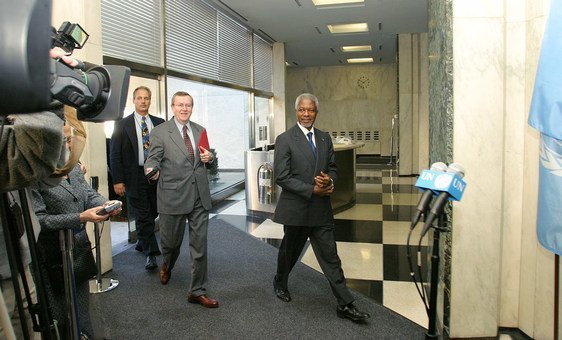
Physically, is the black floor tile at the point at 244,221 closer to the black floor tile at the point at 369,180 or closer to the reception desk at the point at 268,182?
the reception desk at the point at 268,182

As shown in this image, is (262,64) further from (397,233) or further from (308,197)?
(308,197)

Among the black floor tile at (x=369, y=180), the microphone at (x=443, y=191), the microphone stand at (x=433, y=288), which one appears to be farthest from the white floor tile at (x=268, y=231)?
the black floor tile at (x=369, y=180)

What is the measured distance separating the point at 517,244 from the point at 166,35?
15.9 ft

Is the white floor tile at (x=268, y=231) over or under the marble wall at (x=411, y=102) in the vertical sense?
under

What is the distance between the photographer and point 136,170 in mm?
4301

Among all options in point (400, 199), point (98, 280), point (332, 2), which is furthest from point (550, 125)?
point (332, 2)

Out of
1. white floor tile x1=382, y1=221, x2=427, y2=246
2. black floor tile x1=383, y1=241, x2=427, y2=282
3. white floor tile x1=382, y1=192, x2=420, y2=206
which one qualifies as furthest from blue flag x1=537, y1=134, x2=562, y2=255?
white floor tile x1=382, y1=192, x2=420, y2=206

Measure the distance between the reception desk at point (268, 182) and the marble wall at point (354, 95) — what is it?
945 cm

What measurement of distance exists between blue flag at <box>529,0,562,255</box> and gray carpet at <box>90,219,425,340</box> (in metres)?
1.04

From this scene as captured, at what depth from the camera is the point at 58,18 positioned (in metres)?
3.53

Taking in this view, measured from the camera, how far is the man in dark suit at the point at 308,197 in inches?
116

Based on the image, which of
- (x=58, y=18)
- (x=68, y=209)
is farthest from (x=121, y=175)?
(x=68, y=209)

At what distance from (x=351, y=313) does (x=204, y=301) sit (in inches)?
41.4

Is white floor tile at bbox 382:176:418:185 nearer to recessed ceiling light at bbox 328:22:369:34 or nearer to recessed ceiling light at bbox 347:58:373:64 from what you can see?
recessed ceiling light at bbox 328:22:369:34
